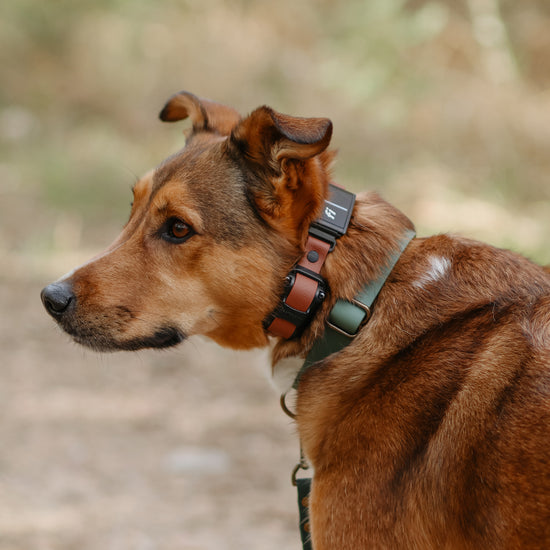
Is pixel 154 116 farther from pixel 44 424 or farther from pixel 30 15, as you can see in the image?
pixel 44 424

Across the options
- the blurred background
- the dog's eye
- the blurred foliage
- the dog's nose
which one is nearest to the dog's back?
the dog's eye

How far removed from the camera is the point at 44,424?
571 cm

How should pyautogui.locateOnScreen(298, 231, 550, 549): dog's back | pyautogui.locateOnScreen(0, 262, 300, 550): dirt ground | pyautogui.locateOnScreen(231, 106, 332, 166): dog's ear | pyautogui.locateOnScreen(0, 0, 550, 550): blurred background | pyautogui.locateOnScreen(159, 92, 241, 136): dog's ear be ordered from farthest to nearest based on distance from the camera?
pyautogui.locateOnScreen(0, 0, 550, 550): blurred background
pyautogui.locateOnScreen(0, 262, 300, 550): dirt ground
pyautogui.locateOnScreen(159, 92, 241, 136): dog's ear
pyautogui.locateOnScreen(231, 106, 332, 166): dog's ear
pyautogui.locateOnScreen(298, 231, 550, 549): dog's back

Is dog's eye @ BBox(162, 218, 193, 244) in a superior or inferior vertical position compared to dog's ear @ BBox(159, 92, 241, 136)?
inferior

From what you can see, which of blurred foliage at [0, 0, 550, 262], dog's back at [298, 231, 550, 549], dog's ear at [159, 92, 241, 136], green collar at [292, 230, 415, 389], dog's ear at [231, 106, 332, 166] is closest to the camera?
dog's back at [298, 231, 550, 549]

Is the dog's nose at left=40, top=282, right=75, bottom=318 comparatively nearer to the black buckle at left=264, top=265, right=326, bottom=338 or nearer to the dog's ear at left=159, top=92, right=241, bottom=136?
the black buckle at left=264, top=265, right=326, bottom=338

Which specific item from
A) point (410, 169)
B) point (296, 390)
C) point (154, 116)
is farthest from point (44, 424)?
point (154, 116)

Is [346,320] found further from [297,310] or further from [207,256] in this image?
[207,256]

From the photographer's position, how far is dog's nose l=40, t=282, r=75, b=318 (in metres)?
2.98

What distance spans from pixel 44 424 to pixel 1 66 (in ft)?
41.0

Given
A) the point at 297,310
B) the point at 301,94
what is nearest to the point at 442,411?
the point at 297,310

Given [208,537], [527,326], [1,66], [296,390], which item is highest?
[527,326]

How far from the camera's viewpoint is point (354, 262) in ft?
9.21

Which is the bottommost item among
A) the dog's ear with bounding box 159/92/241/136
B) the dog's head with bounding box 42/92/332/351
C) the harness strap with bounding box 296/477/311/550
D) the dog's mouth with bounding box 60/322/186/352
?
the harness strap with bounding box 296/477/311/550
